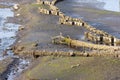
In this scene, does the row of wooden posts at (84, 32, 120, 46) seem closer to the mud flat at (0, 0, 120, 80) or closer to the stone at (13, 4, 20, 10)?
the mud flat at (0, 0, 120, 80)

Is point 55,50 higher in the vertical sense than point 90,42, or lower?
lower

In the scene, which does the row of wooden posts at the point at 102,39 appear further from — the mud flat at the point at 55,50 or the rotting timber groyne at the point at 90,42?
the mud flat at the point at 55,50

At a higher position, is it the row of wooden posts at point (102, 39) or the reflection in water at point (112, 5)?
the reflection in water at point (112, 5)

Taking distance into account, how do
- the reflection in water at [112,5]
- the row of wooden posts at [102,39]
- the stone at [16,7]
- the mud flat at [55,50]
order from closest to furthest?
the mud flat at [55,50]
the row of wooden posts at [102,39]
the reflection in water at [112,5]
the stone at [16,7]

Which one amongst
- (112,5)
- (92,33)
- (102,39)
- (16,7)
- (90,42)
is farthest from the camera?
(112,5)

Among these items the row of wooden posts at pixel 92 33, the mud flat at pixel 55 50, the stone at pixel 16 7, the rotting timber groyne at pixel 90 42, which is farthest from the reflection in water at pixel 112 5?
the stone at pixel 16 7

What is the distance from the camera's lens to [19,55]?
38.9 m

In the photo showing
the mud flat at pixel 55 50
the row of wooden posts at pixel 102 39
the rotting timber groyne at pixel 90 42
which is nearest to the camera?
the mud flat at pixel 55 50

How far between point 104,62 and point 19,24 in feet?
85.7

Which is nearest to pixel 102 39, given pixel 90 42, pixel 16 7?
pixel 90 42

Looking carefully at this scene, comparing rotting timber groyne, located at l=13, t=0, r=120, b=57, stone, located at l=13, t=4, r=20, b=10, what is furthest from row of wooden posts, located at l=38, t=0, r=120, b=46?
stone, located at l=13, t=4, r=20, b=10

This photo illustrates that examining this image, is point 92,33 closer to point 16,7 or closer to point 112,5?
point 112,5

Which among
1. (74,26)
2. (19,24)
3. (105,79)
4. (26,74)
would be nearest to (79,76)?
(105,79)

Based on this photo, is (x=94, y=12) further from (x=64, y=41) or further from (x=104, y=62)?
(x=104, y=62)
